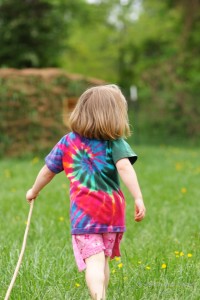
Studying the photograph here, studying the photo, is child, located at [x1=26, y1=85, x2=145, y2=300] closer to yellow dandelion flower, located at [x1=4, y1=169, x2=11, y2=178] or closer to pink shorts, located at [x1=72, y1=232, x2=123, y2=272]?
pink shorts, located at [x1=72, y1=232, x2=123, y2=272]

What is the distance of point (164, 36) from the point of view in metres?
28.8

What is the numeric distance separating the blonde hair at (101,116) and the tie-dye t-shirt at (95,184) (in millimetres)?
68

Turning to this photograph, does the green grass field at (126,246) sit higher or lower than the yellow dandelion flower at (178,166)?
higher

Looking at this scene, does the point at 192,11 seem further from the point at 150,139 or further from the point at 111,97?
the point at 111,97

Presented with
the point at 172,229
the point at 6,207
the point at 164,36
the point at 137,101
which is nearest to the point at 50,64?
the point at 137,101

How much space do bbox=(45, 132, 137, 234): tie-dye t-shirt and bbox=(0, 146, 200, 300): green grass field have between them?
1.55 ft

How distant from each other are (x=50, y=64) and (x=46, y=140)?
7212mm

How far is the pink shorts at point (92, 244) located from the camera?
11.0ft

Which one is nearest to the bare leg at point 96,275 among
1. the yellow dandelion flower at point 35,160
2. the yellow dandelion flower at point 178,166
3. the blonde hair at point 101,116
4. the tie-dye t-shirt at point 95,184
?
the tie-dye t-shirt at point 95,184

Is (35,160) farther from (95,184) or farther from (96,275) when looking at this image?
(96,275)

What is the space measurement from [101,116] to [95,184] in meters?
0.38

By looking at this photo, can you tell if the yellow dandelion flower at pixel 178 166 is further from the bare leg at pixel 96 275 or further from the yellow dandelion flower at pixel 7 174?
the bare leg at pixel 96 275

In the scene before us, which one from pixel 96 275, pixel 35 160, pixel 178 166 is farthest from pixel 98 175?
pixel 35 160

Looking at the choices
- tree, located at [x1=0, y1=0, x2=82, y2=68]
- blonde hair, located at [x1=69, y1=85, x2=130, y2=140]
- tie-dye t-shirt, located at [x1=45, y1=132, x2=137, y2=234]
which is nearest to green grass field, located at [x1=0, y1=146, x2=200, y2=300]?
tie-dye t-shirt, located at [x1=45, y1=132, x2=137, y2=234]
